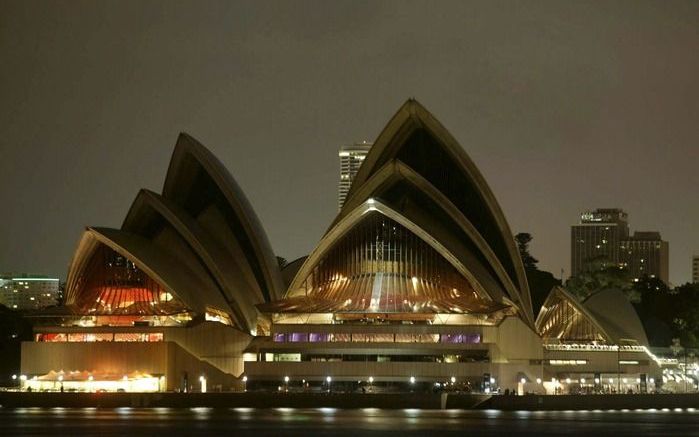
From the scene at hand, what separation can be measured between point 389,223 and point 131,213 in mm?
18212

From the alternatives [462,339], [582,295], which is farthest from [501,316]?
[582,295]

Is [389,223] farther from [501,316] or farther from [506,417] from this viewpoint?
[506,417]

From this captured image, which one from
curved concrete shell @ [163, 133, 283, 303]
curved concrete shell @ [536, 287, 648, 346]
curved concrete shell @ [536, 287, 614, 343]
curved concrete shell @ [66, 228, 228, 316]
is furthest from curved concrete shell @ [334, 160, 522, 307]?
curved concrete shell @ [66, 228, 228, 316]

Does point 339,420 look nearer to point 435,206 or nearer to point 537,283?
point 435,206

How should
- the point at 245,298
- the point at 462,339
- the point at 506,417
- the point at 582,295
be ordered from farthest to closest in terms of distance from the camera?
the point at 582,295
the point at 245,298
the point at 462,339
the point at 506,417

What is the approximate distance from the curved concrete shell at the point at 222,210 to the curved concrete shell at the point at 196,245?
0.63 metres

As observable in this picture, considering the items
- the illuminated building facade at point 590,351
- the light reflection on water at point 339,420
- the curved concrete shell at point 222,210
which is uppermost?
the curved concrete shell at point 222,210

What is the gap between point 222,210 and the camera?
10325 cm

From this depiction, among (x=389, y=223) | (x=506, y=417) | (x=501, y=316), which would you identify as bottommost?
(x=506, y=417)

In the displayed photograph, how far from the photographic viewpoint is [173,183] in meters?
102

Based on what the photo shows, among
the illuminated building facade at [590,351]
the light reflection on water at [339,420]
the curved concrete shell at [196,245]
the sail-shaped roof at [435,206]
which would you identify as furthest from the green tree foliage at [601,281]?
the light reflection on water at [339,420]

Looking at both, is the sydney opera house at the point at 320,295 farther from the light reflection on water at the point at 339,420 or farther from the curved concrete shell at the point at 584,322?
the light reflection on water at the point at 339,420

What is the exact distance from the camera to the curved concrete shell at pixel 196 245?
100 m

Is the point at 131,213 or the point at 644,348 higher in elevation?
the point at 131,213
